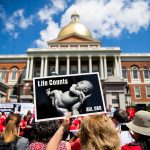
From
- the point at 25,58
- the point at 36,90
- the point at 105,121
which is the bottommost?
the point at 105,121

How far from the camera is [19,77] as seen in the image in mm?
57875

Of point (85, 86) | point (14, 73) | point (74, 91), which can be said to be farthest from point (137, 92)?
point (74, 91)

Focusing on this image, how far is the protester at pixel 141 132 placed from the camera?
2.90m

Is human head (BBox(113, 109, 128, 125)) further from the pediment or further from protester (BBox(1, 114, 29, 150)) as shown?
the pediment

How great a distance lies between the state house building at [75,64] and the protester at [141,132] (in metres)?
47.1

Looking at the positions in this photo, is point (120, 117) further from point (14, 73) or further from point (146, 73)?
point (14, 73)

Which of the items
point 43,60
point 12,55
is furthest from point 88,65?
point 12,55

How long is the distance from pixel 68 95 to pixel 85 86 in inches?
13.7

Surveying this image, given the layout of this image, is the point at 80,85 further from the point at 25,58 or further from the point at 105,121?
the point at 25,58

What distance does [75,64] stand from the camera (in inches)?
2240

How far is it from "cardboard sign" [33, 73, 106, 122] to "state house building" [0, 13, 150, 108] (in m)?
45.8

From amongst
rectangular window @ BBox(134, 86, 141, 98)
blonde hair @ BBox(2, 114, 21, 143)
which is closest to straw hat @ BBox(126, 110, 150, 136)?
blonde hair @ BBox(2, 114, 21, 143)

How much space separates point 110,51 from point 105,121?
170 feet

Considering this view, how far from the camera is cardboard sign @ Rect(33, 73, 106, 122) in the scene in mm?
3945
